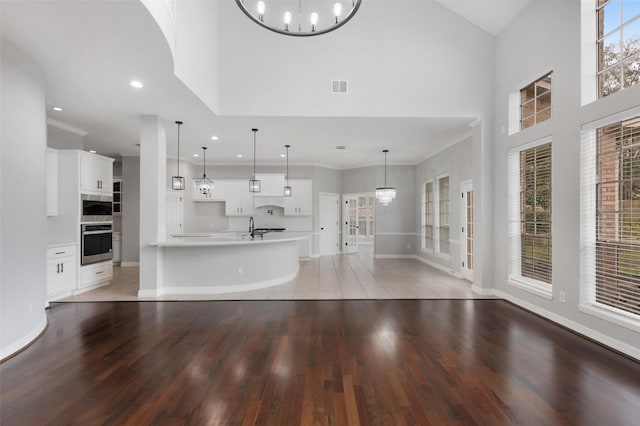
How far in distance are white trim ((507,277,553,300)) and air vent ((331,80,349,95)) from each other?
4.01 metres

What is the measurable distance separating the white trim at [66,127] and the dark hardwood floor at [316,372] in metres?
3.31

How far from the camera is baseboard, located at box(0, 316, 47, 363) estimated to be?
277 cm

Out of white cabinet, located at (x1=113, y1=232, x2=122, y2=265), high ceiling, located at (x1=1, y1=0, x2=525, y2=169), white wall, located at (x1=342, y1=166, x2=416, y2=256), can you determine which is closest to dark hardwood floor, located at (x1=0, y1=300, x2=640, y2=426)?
high ceiling, located at (x1=1, y1=0, x2=525, y2=169)

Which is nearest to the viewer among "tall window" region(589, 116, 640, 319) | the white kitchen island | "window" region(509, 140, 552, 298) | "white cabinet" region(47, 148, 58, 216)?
"tall window" region(589, 116, 640, 319)

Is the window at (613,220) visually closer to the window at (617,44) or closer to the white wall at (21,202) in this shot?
the window at (617,44)

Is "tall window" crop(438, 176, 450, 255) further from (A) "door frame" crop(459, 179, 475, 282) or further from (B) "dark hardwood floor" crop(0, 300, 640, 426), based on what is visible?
(B) "dark hardwood floor" crop(0, 300, 640, 426)

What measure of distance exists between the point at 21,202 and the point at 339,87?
4326mm

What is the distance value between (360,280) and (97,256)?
5.00m

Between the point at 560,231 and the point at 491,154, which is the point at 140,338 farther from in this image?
the point at 491,154

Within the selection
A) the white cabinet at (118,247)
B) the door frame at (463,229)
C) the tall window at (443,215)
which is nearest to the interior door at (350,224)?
the tall window at (443,215)

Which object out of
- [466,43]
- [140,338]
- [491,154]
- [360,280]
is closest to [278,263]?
[360,280]

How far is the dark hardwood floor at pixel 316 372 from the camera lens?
1996mm

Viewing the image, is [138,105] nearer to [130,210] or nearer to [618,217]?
[130,210]

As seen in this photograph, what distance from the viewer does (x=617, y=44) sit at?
3.13 m
